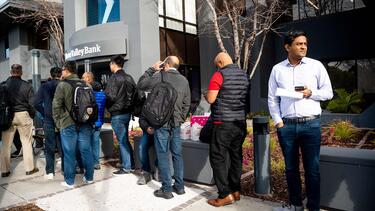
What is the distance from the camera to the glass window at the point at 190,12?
1509cm

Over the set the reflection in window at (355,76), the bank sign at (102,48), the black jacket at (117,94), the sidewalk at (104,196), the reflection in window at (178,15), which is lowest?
the sidewalk at (104,196)

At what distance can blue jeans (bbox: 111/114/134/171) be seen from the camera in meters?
5.54

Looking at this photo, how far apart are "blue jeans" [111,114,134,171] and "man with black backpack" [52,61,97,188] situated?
1.78 ft

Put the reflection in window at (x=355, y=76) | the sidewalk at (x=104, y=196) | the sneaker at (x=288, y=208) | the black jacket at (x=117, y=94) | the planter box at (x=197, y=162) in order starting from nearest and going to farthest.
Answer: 1. the sneaker at (x=288, y=208)
2. the sidewalk at (x=104, y=196)
3. the planter box at (x=197, y=162)
4. the black jacket at (x=117, y=94)
5. the reflection in window at (x=355, y=76)

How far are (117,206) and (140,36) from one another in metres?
8.86

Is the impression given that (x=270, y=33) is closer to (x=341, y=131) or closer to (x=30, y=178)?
(x=341, y=131)

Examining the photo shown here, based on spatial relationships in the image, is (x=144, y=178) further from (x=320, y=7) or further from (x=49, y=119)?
(x=320, y=7)

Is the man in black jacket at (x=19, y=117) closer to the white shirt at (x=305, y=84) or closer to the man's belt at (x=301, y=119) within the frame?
the white shirt at (x=305, y=84)

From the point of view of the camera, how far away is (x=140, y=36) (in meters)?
12.0

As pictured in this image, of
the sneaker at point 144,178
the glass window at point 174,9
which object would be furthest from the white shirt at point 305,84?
the glass window at point 174,9

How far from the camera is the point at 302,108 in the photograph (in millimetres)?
3230

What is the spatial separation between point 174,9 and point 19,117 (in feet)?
32.8

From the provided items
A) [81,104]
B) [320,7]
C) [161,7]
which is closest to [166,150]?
[81,104]

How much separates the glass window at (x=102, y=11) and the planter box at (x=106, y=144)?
26.2 feet
